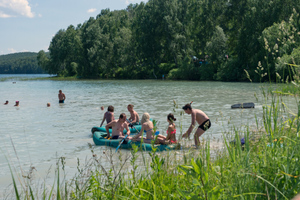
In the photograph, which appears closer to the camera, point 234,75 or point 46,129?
point 46,129

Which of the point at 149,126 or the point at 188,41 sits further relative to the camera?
the point at 188,41

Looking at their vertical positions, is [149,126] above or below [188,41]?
below

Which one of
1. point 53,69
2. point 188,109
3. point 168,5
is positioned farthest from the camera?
point 53,69

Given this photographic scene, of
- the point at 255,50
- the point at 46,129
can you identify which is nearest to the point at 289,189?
the point at 46,129

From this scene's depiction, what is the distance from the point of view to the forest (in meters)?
36.5

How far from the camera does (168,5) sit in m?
48.4

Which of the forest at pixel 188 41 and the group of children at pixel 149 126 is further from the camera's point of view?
the forest at pixel 188 41

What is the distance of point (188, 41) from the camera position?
A: 47.4 metres

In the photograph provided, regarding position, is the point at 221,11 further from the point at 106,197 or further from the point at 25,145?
the point at 106,197

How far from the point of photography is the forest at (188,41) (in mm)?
36531

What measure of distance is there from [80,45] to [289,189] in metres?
64.5

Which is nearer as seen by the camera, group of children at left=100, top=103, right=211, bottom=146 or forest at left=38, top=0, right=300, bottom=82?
group of children at left=100, top=103, right=211, bottom=146

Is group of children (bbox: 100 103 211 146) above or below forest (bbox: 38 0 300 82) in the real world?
below

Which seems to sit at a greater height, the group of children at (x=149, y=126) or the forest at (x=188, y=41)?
the forest at (x=188, y=41)
